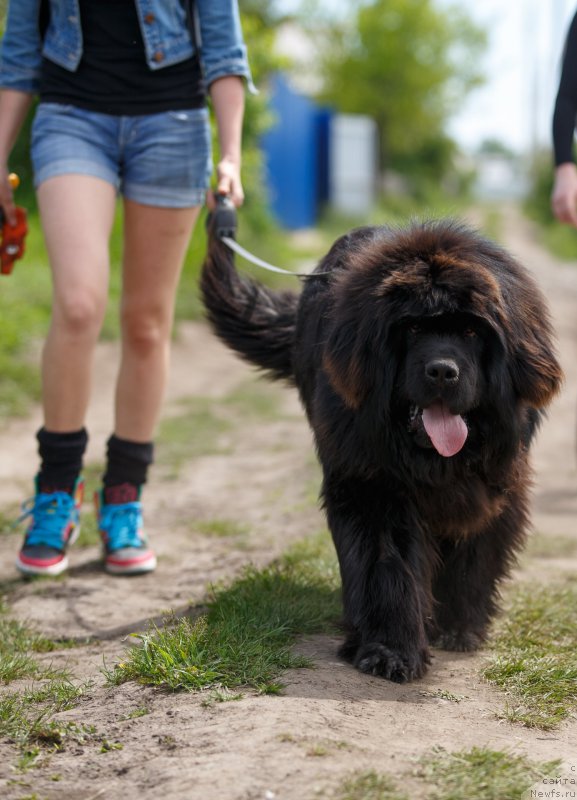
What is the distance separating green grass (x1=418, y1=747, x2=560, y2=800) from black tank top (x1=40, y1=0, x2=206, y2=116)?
2.39 metres

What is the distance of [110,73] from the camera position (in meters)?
3.58

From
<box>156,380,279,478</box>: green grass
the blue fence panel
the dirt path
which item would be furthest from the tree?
the dirt path

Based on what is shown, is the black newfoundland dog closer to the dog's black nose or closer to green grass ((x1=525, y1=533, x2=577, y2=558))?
the dog's black nose

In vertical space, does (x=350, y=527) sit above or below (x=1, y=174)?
below

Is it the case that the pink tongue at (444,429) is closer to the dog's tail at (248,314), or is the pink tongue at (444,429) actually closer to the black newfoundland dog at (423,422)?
the black newfoundland dog at (423,422)

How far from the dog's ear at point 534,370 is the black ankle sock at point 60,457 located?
1656 mm

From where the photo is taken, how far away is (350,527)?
2.92 m

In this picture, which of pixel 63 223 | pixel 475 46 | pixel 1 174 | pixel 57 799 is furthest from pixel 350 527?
pixel 475 46

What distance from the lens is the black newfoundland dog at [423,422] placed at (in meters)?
2.73

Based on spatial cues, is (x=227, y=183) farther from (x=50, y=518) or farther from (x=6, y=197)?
(x=50, y=518)

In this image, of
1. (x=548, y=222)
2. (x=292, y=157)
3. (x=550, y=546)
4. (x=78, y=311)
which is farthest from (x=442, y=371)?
(x=548, y=222)

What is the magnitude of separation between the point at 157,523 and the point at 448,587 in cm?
183

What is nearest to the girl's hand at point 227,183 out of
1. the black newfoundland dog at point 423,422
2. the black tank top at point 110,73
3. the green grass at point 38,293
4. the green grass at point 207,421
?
the black tank top at point 110,73

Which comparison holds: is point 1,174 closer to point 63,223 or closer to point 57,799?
point 63,223
